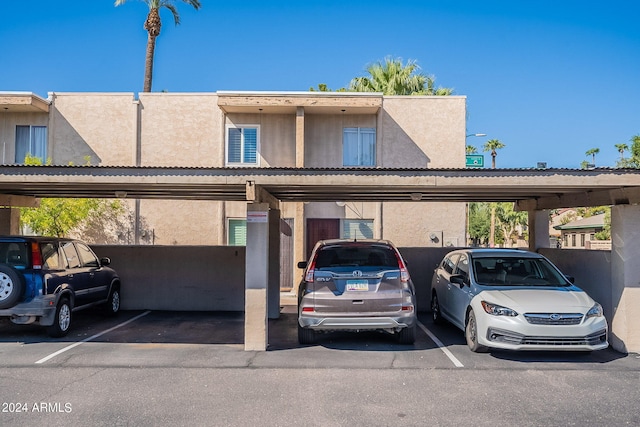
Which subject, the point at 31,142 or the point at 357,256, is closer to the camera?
the point at 357,256

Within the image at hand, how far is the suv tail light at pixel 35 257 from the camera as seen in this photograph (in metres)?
8.20

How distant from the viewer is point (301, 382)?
6309 millimetres

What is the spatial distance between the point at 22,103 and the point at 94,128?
2.11 meters

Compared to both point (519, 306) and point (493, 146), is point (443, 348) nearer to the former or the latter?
point (519, 306)

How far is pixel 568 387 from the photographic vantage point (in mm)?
6160

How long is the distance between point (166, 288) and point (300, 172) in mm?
6111

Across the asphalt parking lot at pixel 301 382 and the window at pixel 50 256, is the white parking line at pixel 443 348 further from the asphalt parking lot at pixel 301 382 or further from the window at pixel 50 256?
the window at pixel 50 256

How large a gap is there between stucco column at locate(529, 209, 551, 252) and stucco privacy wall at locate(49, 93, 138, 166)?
12136mm

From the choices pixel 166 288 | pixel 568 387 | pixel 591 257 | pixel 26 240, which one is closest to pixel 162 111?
pixel 166 288

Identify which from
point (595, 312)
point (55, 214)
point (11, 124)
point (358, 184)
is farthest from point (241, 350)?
point (11, 124)

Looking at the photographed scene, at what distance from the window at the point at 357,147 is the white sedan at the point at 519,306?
26.6 feet

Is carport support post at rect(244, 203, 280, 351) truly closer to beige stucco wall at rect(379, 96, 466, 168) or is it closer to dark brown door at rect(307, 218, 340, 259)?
dark brown door at rect(307, 218, 340, 259)

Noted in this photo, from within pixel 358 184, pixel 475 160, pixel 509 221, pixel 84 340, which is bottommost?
pixel 84 340

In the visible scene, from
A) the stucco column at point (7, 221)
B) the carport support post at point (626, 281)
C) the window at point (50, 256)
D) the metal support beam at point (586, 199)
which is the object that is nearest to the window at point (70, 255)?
the window at point (50, 256)
